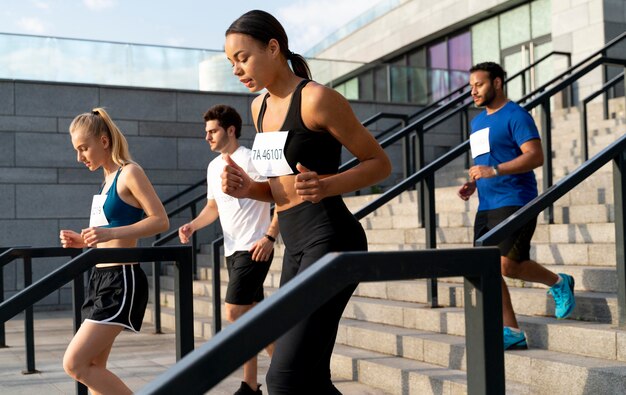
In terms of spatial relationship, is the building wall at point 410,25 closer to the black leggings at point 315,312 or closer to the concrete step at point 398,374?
the concrete step at point 398,374

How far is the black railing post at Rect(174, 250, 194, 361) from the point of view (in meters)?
3.43

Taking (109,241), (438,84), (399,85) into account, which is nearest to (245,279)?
(109,241)

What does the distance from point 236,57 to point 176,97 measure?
968cm

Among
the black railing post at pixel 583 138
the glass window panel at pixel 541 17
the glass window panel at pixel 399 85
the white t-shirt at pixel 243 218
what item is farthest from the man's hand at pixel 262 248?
the glass window panel at pixel 541 17

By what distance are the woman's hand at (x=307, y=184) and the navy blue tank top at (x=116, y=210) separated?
4.87 ft

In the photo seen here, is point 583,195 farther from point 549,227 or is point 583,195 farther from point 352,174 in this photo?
point 352,174

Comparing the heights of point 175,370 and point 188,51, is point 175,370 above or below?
below

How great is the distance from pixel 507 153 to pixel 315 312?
2484mm

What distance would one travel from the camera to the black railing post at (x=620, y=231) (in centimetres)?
422

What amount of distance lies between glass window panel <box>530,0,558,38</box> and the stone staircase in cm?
995

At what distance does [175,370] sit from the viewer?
156 centimetres

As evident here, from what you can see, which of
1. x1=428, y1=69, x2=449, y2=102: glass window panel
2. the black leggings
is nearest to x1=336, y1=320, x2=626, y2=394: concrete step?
the black leggings

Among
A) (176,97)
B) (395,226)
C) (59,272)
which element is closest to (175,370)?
(59,272)

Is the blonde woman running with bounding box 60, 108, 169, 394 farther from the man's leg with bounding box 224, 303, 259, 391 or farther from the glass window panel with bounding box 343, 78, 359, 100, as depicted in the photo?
the glass window panel with bounding box 343, 78, 359, 100
